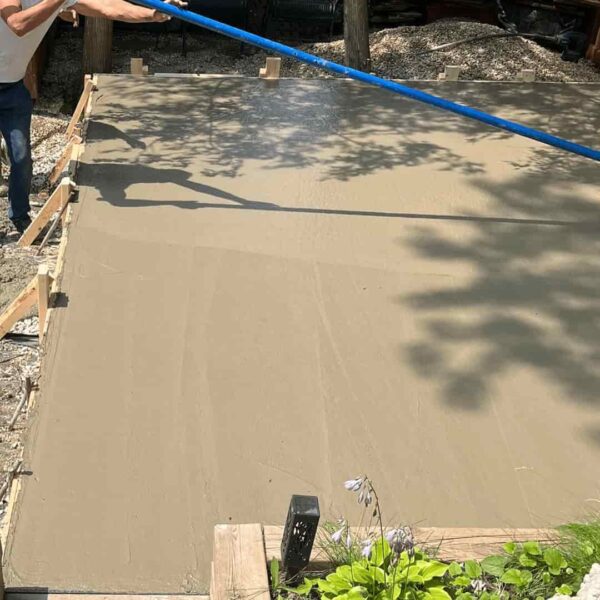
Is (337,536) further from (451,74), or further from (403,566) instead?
(451,74)

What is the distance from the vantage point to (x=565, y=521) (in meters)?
3.03

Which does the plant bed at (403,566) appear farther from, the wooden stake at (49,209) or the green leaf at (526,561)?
the wooden stake at (49,209)

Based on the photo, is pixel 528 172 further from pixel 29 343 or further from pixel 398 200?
pixel 29 343

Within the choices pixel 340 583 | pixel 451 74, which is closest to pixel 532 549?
pixel 340 583

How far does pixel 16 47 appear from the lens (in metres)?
4.72

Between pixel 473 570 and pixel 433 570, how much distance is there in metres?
0.13

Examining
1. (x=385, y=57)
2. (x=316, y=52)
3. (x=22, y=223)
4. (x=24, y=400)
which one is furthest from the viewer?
(x=316, y=52)

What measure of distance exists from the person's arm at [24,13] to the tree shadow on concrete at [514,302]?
238cm

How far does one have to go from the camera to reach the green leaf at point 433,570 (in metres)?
2.10

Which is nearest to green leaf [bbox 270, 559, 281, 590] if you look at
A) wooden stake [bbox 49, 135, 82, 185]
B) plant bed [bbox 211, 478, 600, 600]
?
plant bed [bbox 211, 478, 600, 600]

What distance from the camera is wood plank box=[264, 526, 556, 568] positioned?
7.29ft

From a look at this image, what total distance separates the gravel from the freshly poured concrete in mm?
2543

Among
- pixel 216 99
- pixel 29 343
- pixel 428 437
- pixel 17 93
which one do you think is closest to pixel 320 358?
pixel 428 437

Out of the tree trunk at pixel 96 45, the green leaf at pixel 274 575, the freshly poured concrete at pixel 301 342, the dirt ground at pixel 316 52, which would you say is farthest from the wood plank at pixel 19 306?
the tree trunk at pixel 96 45
